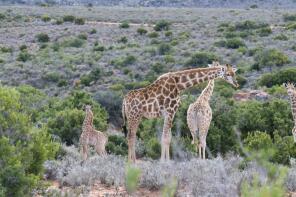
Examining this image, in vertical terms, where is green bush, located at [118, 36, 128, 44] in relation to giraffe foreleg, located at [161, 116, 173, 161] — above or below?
below

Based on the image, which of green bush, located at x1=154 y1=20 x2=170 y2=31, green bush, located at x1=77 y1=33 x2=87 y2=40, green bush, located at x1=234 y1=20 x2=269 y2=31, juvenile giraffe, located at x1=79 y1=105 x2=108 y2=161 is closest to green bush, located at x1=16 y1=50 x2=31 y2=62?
green bush, located at x1=77 y1=33 x2=87 y2=40

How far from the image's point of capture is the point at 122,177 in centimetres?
937

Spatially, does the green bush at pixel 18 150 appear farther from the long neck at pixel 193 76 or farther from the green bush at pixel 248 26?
the green bush at pixel 248 26

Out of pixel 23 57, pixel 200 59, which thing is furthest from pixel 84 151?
pixel 23 57

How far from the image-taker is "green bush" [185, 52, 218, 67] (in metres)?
33.4

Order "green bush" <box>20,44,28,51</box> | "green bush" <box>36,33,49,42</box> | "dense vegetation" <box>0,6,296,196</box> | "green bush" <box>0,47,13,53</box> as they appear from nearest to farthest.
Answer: "dense vegetation" <box>0,6,296,196</box>, "green bush" <box>0,47,13,53</box>, "green bush" <box>20,44,28,51</box>, "green bush" <box>36,33,49,42</box>

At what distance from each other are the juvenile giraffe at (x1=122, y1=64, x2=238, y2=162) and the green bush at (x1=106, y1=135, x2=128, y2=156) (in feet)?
13.5

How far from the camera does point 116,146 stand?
623 inches

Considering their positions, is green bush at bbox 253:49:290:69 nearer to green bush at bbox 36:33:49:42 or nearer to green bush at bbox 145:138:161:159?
green bush at bbox 145:138:161:159

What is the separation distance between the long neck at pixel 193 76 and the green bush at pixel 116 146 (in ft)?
14.7

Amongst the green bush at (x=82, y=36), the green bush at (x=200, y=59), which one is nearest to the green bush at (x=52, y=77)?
the green bush at (x=200, y=59)

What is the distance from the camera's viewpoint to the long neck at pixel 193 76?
36.8 feet

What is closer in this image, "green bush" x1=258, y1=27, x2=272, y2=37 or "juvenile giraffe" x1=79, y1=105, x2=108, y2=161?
"juvenile giraffe" x1=79, y1=105, x2=108, y2=161

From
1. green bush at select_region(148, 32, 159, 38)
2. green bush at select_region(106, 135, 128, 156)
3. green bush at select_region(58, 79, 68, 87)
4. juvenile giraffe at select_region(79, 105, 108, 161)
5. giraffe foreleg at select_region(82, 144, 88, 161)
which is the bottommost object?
green bush at select_region(148, 32, 159, 38)
